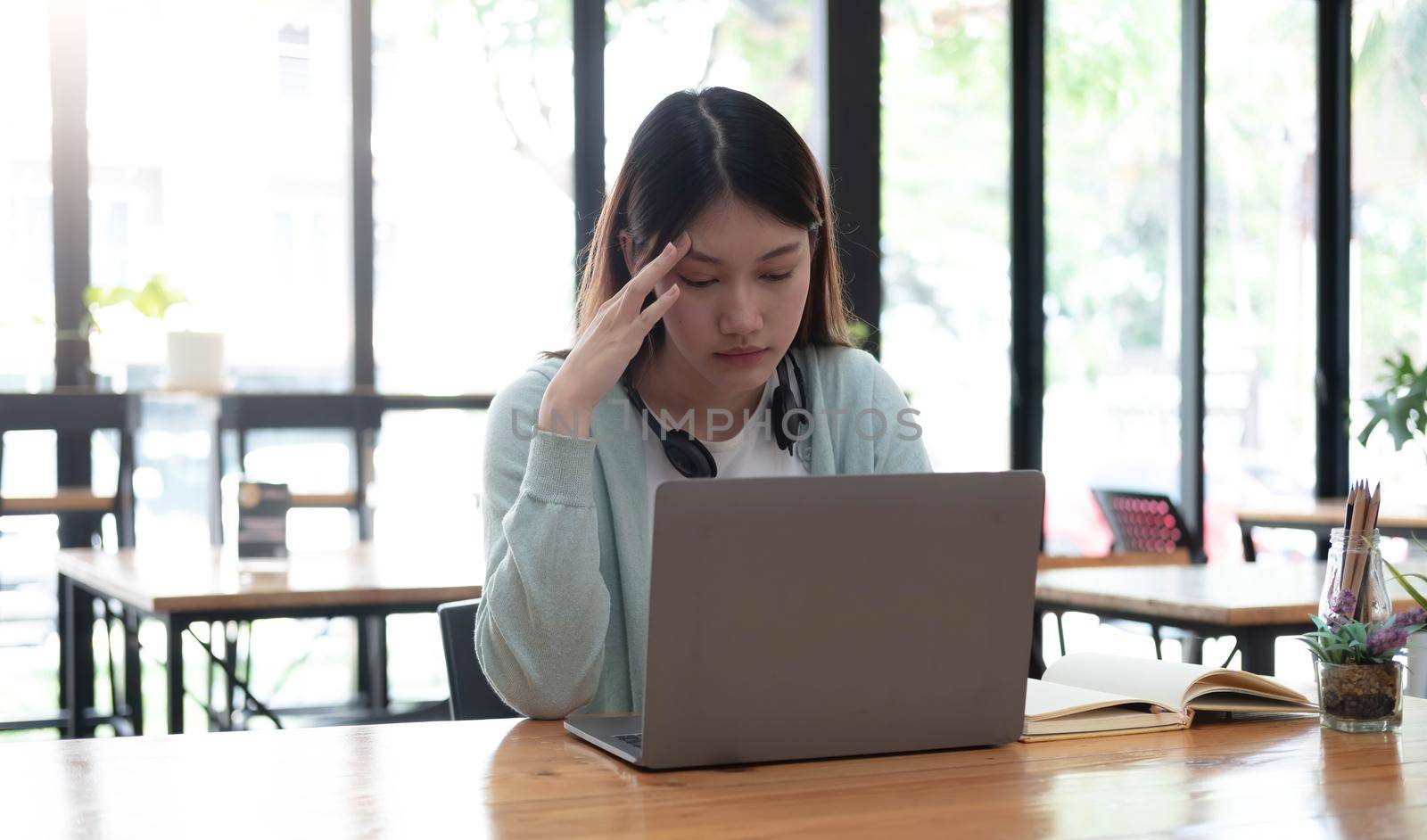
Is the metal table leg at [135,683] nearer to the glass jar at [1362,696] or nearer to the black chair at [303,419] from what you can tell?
the black chair at [303,419]

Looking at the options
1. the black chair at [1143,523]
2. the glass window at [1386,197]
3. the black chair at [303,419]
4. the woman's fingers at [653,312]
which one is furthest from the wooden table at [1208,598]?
the glass window at [1386,197]

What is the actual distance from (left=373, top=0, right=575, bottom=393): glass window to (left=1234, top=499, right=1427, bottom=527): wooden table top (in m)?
2.34

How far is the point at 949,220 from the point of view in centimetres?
540

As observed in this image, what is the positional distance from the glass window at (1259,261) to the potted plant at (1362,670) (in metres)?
4.60

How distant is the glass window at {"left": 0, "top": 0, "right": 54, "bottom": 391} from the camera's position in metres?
4.41

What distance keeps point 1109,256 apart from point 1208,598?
3390 mm

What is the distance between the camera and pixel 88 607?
3814 millimetres

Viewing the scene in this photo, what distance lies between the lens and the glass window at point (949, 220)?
5289 millimetres

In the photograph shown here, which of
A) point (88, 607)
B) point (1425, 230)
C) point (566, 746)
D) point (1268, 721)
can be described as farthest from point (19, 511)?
point (1425, 230)

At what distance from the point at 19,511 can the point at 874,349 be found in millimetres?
2929

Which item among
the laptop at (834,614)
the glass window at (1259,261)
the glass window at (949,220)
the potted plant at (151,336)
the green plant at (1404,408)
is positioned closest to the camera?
the laptop at (834,614)

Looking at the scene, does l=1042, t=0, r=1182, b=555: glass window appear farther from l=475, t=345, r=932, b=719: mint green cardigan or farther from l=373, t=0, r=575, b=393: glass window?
l=475, t=345, r=932, b=719: mint green cardigan

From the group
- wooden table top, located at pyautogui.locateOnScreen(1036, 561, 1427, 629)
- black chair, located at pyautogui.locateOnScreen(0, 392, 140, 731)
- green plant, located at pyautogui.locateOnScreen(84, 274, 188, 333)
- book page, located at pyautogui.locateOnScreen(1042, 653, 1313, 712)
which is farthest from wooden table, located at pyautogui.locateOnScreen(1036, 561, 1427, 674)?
green plant, located at pyautogui.locateOnScreen(84, 274, 188, 333)

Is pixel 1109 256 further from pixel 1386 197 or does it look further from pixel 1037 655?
pixel 1037 655
